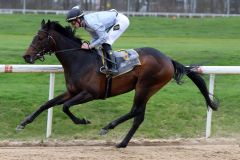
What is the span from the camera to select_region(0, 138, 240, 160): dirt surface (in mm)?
7410

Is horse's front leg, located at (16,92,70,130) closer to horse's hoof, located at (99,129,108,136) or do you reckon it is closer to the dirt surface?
the dirt surface

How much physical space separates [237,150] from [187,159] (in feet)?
3.17

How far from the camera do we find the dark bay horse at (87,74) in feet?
26.2

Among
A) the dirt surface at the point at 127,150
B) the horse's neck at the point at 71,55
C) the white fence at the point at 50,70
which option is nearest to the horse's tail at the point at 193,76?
the white fence at the point at 50,70

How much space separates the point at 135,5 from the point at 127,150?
39861 mm

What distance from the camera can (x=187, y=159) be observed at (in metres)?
7.41

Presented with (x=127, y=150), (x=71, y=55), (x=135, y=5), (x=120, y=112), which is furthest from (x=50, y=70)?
(x=135, y=5)

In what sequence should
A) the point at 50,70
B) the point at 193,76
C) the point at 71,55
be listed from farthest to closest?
1. the point at 193,76
2. the point at 50,70
3. the point at 71,55

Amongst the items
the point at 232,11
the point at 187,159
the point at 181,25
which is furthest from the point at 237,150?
the point at 232,11

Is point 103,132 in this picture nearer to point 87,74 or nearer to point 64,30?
point 87,74

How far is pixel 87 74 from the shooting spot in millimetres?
8023

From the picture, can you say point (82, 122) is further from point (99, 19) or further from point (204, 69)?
point (204, 69)

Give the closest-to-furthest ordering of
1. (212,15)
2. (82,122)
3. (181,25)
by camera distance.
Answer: (82,122) → (181,25) → (212,15)

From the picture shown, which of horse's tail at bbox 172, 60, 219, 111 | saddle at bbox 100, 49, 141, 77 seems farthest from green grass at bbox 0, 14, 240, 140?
saddle at bbox 100, 49, 141, 77
